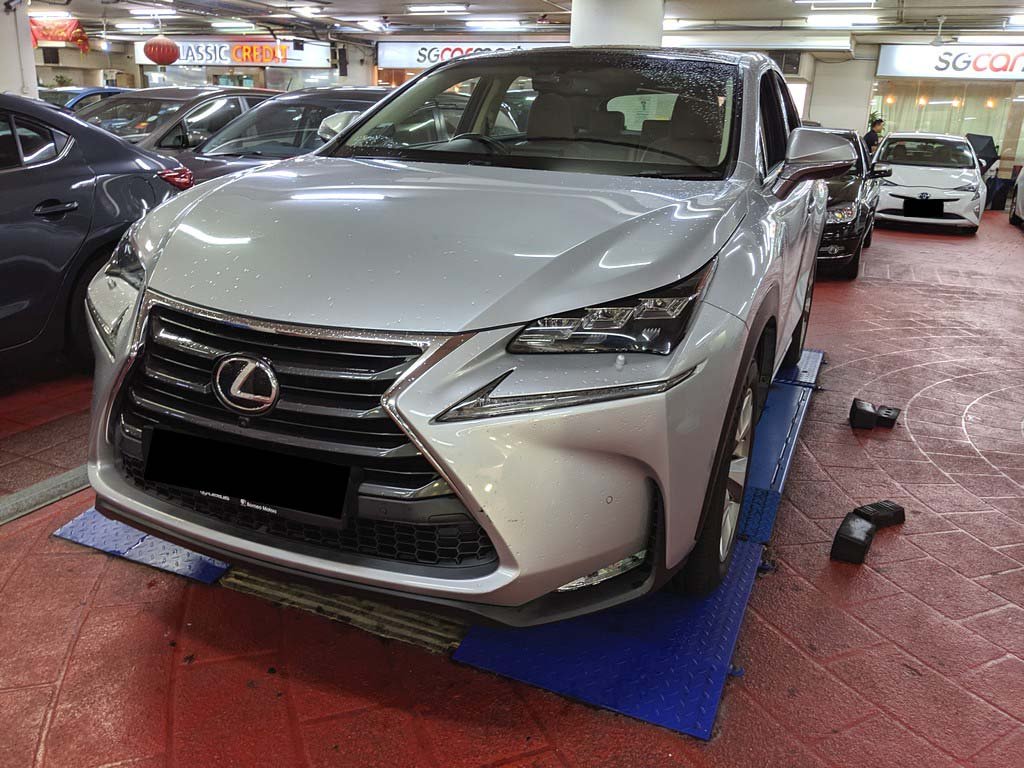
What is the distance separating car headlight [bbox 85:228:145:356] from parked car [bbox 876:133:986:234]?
10.9 metres

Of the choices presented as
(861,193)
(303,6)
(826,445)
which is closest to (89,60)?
(303,6)

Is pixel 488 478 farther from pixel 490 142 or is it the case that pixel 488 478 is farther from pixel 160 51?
pixel 160 51

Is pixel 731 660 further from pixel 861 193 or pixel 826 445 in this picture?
pixel 861 193

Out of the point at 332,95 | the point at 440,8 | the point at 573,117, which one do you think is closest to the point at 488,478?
the point at 573,117

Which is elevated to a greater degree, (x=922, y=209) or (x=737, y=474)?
(x=737, y=474)

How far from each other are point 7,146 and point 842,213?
6431mm

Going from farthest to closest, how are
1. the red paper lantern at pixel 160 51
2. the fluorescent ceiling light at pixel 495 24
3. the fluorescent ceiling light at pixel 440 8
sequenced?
the fluorescent ceiling light at pixel 495 24
the fluorescent ceiling light at pixel 440 8
the red paper lantern at pixel 160 51

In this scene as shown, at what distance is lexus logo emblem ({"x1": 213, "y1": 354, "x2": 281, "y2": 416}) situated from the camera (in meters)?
1.69

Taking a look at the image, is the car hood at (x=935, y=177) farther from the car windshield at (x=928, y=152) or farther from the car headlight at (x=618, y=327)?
the car headlight at (x=618, y=327)

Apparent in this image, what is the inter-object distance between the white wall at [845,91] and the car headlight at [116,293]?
1993cm

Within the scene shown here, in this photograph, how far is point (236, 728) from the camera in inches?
73.9

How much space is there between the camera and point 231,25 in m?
Result: 21.2

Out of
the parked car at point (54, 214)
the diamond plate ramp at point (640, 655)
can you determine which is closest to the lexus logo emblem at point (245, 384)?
the diamond plate ramp at point (640, 655)

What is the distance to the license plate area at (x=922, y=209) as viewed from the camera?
11.2 meters
